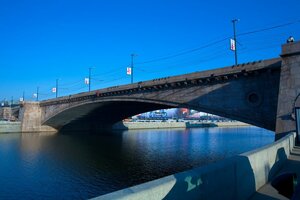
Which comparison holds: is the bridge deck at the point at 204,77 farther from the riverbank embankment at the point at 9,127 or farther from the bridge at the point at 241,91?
the riverbank embankment at the point at 9,127

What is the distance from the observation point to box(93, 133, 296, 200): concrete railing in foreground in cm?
435

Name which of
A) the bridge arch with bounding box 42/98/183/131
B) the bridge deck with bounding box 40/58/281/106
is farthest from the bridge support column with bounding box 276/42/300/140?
the bridge arch with bounding box 42/98/183/131

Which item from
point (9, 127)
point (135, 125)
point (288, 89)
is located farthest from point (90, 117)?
point (288, 89)

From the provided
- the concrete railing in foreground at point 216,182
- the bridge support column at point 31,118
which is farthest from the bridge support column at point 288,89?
the bridge support column at point 31,118

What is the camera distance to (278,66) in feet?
82.0

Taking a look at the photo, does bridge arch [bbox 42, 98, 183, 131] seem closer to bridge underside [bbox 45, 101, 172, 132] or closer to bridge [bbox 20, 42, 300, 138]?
bridge underside [bbox 45, 101, 172, 132]

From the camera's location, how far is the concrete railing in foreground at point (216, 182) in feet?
14.3

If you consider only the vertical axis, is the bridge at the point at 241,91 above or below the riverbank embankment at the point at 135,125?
above

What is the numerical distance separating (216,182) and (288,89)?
18.2 metres

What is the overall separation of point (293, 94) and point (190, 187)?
746 inches

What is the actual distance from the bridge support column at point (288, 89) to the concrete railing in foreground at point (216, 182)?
1203cm

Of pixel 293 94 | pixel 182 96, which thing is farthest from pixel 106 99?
pixel 293 94

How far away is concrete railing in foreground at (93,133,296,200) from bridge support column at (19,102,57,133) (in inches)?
2919

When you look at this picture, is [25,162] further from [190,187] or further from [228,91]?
[190,187]
